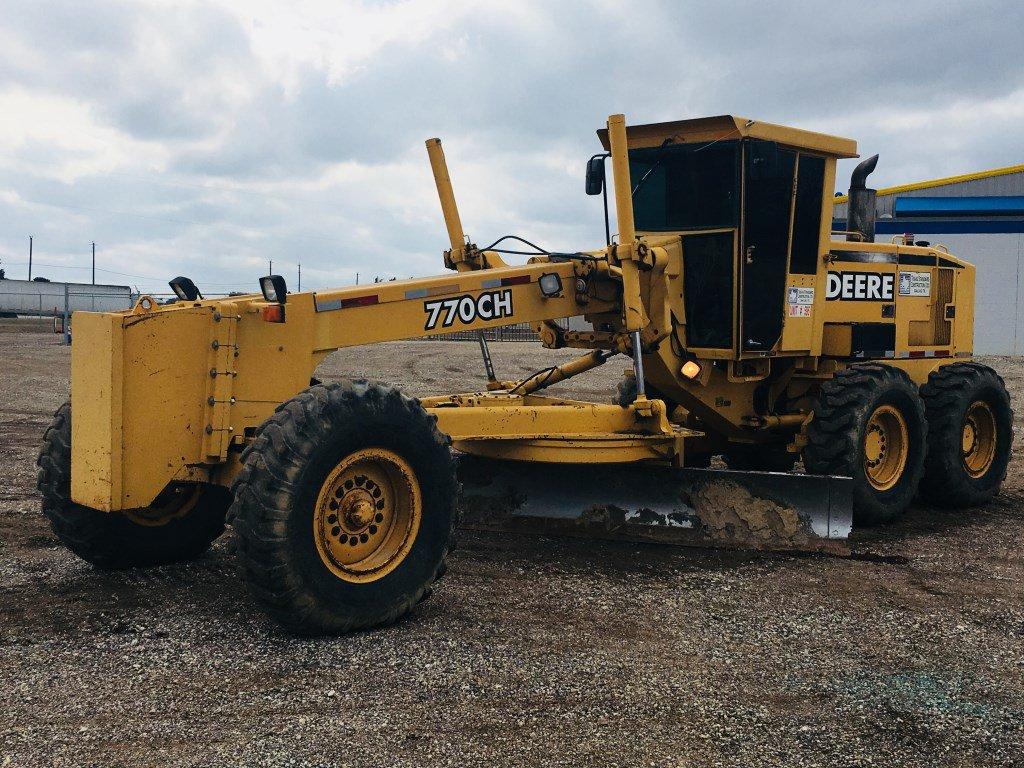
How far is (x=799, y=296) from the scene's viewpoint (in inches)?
311

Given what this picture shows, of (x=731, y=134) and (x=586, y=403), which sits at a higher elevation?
(x=731, y=134)

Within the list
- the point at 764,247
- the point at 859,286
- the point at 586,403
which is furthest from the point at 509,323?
the point at 859,286

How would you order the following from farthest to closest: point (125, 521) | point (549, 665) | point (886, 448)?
point (886, 448) < point (125, 521) < point (549, 665)

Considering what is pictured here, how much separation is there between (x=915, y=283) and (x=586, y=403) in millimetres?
3449

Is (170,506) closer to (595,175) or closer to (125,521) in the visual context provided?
(125,521)

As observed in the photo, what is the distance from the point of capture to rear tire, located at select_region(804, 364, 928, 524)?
24.2 feet

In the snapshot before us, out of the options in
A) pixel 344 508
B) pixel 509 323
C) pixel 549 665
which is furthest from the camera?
pixel 509 323

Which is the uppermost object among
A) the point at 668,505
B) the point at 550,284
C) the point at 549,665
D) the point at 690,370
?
the point at 550,284

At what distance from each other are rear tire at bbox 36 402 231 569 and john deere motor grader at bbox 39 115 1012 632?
1cm

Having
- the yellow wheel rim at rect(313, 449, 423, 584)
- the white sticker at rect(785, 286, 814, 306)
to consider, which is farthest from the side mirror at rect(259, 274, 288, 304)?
the white sticker at rect(785, 286, 814, 306)

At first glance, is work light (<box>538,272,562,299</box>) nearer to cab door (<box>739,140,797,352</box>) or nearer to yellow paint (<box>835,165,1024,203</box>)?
cab door (<box>739,140,797,352</box>)

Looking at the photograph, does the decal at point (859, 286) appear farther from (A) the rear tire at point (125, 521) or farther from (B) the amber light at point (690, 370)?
(A) the rear tire at point (125, 521)

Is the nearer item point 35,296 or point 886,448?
point 886,448

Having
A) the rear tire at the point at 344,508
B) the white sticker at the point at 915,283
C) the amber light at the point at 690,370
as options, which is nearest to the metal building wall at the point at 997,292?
the white sticker at the point at 915,283
